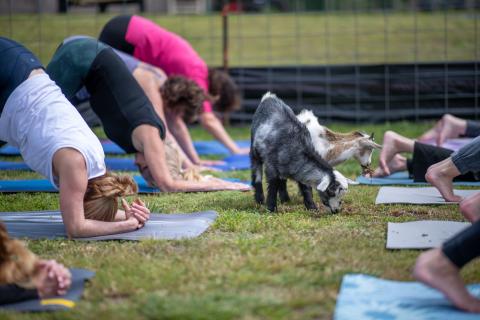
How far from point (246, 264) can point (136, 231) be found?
1.06 metres

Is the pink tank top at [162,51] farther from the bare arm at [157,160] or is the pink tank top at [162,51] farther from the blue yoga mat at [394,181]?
the blue yoga mat at [394,181]

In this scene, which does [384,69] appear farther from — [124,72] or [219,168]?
[124,72]

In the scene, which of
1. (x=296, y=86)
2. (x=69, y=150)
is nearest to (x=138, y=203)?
(x=69, y=150)

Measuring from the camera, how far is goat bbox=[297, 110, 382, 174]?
570cm

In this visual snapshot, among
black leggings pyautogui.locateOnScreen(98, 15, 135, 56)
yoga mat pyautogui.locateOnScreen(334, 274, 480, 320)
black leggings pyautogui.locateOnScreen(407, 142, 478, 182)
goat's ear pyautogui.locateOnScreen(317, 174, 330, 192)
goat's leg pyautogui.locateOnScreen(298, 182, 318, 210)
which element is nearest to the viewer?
yoga mat pyautogui.locateOnScreen(334, 274, 480, 320)

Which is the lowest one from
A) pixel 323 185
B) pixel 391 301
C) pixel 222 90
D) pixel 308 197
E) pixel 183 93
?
pixel 308 197

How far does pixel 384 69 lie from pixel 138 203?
24.0 feet

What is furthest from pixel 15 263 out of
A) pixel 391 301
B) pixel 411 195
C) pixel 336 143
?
pixel 411 195

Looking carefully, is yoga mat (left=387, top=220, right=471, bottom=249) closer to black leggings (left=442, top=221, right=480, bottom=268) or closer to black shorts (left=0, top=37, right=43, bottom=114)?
black leggings (left=442, top=221, right=480, bottom=268)

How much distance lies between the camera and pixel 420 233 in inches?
173

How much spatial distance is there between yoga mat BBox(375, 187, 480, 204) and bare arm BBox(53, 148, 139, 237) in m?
2.39

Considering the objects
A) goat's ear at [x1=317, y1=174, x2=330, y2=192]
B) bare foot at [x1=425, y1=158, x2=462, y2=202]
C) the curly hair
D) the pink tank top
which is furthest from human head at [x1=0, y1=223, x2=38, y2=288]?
the pink tank top

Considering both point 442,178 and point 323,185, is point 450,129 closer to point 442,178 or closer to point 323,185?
point 442,178

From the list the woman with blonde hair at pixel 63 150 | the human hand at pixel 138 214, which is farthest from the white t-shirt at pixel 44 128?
the human hand at pixel 138 214
